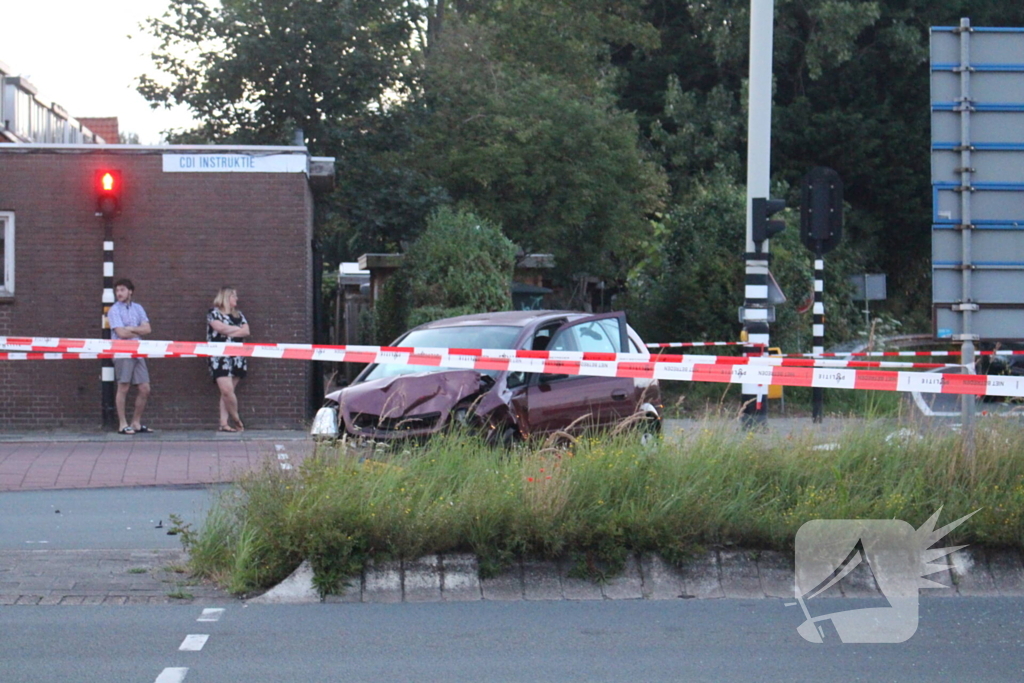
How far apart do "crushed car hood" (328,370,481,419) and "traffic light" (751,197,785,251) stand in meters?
5.11

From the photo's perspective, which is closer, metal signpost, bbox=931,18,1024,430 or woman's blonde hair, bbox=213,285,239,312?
metal signpost, bbox=931,18,1024,430

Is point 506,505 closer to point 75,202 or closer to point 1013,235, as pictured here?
point 1013,235

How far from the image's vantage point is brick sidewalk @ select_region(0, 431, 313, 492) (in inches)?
445

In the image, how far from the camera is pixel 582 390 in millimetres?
10680

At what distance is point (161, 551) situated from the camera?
295 inches

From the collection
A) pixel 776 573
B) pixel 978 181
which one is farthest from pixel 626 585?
pixel 978 181

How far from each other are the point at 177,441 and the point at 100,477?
3089 millimetres

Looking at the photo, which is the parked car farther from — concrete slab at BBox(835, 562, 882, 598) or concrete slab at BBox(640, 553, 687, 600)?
concrete slab at BBox(835, 562, 882, 598)

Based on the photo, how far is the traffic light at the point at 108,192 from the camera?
15.3m

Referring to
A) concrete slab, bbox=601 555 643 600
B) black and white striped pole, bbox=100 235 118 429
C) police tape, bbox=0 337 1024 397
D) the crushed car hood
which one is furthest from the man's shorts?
concrete slab, bbox=601 555 643 600

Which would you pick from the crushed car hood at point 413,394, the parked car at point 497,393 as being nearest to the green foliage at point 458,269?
the parked car at point 497,393

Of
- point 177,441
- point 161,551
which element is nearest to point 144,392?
point 177,441

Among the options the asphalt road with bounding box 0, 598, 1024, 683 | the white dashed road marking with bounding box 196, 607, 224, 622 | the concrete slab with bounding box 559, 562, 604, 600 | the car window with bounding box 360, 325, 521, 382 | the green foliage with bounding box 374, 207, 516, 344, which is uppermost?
the green foliage with bounding box 374, 207, 516, 344

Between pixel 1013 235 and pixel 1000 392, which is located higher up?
pixel 1013 235
